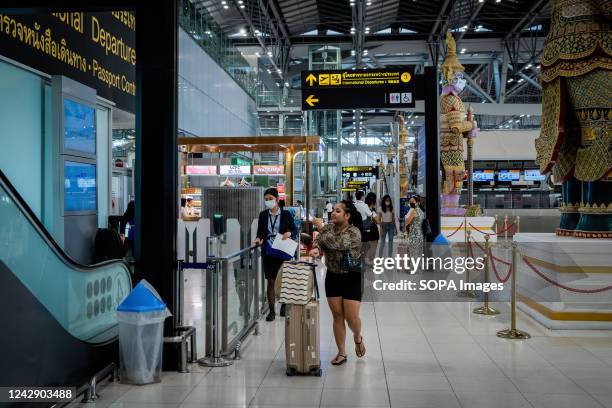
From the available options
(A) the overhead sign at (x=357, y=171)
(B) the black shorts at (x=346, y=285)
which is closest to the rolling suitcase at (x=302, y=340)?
(B) the black shorts at (x=346, y=285)

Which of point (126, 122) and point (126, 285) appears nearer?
point (126, 285)

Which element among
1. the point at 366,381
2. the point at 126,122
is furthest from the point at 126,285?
the point at 126,122

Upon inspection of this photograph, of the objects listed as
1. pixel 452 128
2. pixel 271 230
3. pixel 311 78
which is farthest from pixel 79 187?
pixel 452 128

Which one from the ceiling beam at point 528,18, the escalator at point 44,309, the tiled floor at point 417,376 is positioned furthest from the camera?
the ceiling beam at point 528,18

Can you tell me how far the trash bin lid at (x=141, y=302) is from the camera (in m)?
4.52

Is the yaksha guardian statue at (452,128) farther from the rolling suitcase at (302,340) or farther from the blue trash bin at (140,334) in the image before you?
the blue trash bin at (140,334)

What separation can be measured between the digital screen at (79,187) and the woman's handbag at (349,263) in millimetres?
4752

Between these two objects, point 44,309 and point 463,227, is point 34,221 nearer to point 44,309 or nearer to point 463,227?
point 44,309

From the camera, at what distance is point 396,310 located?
8.01 meters

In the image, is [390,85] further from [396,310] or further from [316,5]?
[316,5]

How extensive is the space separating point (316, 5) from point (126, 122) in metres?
16.6

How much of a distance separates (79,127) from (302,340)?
533cm

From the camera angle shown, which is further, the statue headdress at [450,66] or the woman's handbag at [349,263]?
the statue headdress at [450,66]

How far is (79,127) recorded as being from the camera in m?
8.49
